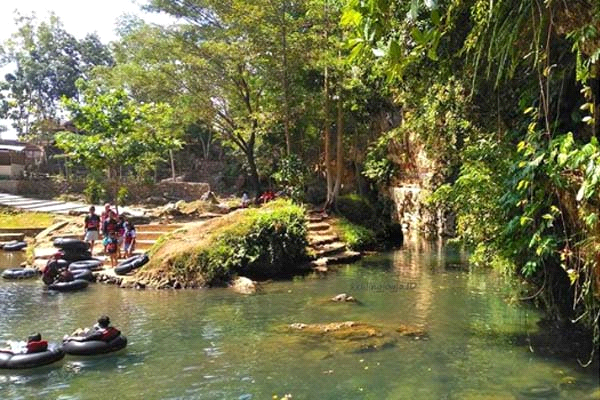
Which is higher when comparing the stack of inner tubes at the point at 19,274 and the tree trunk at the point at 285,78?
the tree trunk at the point at 285,78

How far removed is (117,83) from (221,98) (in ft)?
16.5

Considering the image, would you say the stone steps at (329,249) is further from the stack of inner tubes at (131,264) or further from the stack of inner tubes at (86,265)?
the stack of inner tubes at (86,265)

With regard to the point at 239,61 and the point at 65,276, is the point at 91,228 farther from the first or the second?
the point at 239,61

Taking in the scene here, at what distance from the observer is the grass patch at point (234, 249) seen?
14.0m

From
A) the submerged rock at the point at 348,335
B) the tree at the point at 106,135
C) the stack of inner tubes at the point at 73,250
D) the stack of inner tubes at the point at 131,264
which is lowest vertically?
the submerged rock at the point at 348,335

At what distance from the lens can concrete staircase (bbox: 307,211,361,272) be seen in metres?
16.8

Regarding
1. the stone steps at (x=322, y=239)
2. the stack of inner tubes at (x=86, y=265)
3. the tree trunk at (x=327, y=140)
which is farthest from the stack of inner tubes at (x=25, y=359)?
the tree trunk at (x=327, y=140)

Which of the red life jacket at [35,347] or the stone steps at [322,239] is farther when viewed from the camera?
the stone steps at [322,239]

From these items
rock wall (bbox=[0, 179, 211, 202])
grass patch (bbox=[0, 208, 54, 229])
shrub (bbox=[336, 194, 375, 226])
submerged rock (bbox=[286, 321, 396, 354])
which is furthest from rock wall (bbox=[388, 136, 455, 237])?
grass patch (bbox=[0, 208, 54, 229])

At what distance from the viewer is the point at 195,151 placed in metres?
43.5

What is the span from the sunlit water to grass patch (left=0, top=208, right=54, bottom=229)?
12.3 meters

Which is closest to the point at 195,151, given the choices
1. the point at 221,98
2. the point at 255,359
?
the point at 221,98

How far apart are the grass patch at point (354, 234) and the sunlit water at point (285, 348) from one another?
6118 millimetres

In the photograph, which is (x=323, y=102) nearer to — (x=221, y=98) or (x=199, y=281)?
(x=221, y=98)
